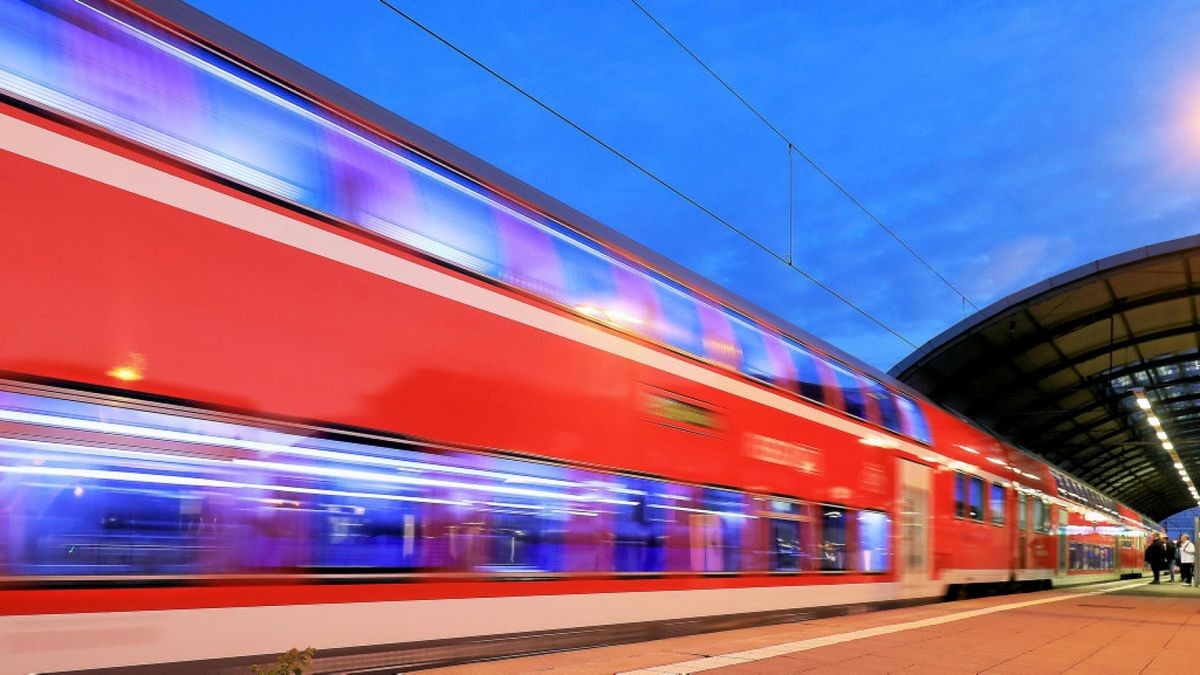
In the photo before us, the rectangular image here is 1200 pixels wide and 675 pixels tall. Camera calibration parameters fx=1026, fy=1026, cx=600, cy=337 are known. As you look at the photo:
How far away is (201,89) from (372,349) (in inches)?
65.9

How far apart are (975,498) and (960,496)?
91 cm

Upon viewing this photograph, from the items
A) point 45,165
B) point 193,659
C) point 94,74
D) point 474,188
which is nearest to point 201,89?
point 94,74

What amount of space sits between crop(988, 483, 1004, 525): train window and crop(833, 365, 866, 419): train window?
21.6ft

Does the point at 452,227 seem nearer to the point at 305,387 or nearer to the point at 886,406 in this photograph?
the point at 305,387

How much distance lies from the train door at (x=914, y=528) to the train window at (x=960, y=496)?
155 cm

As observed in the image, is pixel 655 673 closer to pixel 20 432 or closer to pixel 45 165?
pixel 20 432

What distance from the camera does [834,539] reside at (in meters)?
12.1

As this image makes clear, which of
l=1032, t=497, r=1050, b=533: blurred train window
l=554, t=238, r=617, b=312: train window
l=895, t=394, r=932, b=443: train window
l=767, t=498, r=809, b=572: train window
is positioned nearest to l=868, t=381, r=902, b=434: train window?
l=895, t=394, r=932, b=443: train window

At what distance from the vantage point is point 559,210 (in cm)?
808

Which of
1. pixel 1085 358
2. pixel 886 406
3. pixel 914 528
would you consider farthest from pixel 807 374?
pixel 1085 358

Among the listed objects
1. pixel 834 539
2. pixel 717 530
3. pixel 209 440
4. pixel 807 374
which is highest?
pixel 807 374

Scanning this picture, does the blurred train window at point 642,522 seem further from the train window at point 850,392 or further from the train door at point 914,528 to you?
the train door at point 914,528

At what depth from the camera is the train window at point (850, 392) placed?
41.7ft

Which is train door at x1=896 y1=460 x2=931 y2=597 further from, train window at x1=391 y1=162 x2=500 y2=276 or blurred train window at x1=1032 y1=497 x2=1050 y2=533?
train window at x1=391 y1=162 x2=500 y2=276
